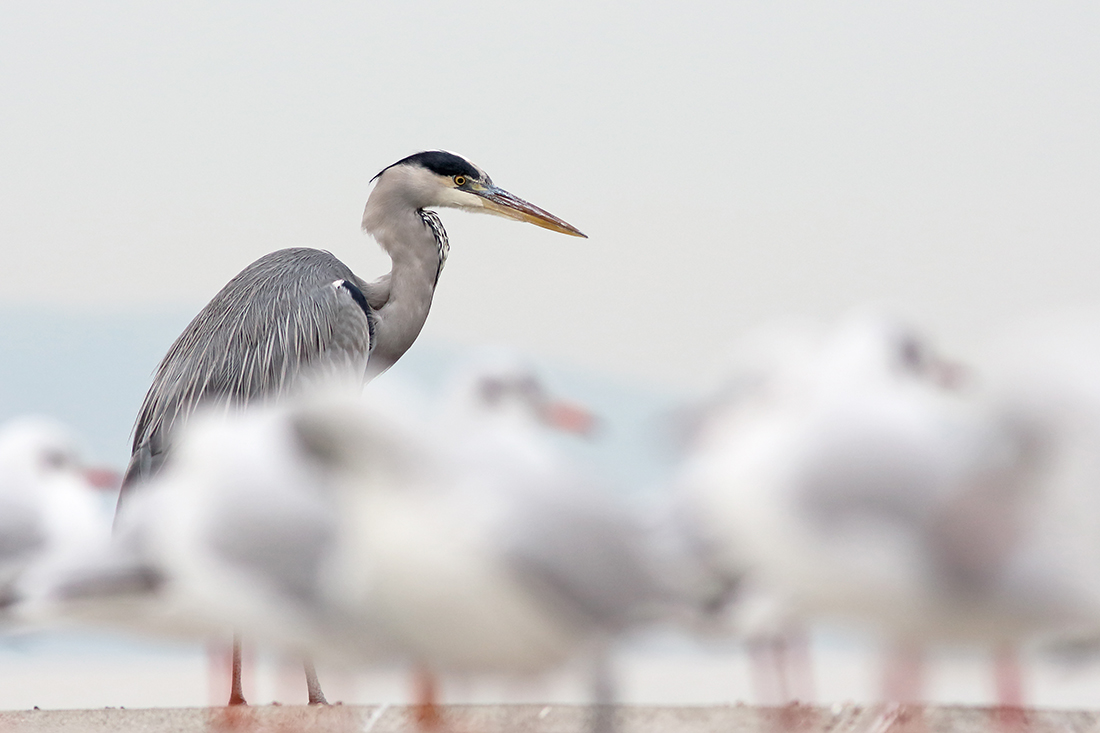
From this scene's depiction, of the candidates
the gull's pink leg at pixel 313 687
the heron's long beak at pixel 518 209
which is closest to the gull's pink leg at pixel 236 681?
the gull's pink leg at pixel 313 687

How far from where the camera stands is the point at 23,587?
16.7 ft

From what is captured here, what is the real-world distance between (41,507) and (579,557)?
3.54 m

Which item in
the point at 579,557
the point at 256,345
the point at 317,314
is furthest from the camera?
the point at 317,314

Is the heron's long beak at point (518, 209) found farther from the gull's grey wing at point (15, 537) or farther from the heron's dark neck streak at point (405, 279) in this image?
the gull's grey wing at point (15, 537)

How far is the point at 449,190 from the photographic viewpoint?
6.51m

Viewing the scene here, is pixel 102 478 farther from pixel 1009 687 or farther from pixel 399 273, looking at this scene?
pixel 1009 687

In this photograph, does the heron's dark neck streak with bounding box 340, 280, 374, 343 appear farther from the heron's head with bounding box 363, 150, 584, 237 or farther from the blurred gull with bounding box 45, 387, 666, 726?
the blurred gull with bounding box 45, 387, 666, 726

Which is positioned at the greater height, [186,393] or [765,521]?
[186,393]

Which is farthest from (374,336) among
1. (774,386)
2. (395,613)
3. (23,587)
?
(395,613)

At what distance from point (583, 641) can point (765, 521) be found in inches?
25.2

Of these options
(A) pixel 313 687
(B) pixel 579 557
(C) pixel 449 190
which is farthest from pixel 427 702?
(C) pixel 449 190

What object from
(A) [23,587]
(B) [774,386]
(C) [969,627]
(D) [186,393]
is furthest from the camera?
(D) [186,393]

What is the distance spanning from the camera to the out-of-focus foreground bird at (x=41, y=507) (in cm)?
488

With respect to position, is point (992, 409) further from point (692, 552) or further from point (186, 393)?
point (186, 393)
